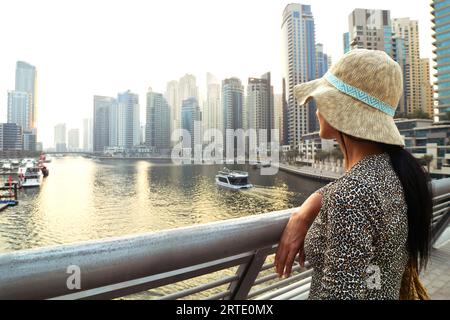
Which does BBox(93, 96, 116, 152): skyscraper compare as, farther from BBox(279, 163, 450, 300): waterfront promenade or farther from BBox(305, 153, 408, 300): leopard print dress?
BBox(305, 153, 408, 300): leopard print dress

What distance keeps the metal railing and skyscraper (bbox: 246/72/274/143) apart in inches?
2971

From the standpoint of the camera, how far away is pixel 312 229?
0.65 m

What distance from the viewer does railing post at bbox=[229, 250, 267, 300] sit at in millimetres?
873

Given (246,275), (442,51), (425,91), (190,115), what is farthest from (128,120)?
(246,275)

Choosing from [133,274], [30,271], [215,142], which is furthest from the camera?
[215,142]

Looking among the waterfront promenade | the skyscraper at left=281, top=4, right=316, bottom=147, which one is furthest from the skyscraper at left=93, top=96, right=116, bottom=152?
the waterfront promenade

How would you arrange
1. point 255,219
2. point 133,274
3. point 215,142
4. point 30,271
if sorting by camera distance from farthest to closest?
1. point 215,142
2. point 255,219
3. point 133,274
4. point 30,271

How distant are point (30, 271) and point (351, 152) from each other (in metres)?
0.73

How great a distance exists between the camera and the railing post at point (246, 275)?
0.87 meters
